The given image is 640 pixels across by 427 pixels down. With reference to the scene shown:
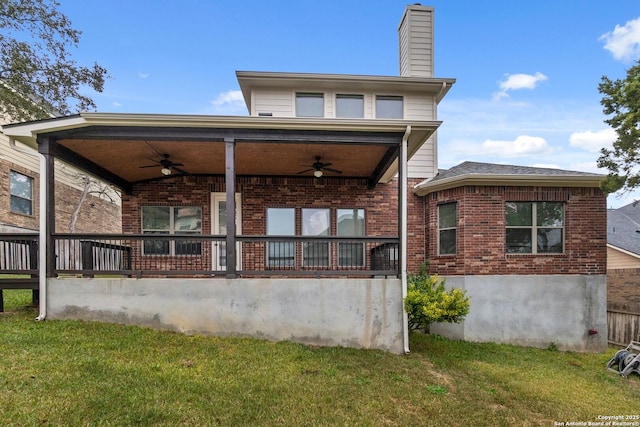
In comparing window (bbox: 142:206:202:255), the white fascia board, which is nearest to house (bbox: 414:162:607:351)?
the white fascia board

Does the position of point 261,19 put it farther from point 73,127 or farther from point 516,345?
point 516,345

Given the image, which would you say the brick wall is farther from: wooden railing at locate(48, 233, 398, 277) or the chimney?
the chimney

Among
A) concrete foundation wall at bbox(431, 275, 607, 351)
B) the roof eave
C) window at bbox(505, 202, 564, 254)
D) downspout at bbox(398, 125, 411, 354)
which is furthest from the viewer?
window at bbox(505, 202, 564, 254)

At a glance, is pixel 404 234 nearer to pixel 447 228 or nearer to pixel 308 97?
pixel 447 228

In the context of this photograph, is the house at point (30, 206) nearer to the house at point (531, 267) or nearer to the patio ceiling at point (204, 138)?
the patio ceiling at point (204, 138)

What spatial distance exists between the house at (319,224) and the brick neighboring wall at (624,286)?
570 centimetres

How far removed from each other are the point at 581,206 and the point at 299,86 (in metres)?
7.73

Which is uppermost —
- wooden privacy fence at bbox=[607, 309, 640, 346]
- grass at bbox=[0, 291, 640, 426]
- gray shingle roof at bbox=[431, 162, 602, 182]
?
gray shingle roof at bbox=[431, 162, 602, 182]

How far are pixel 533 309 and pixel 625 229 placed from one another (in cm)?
981

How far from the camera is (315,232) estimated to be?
888 centimetres

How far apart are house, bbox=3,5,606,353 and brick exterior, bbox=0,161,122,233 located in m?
5.95

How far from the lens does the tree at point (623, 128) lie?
5988 millimetres

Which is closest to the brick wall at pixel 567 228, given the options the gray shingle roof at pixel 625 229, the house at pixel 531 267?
the house at pixel 531 267

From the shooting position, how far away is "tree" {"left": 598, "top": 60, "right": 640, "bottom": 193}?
5988 millimetres
